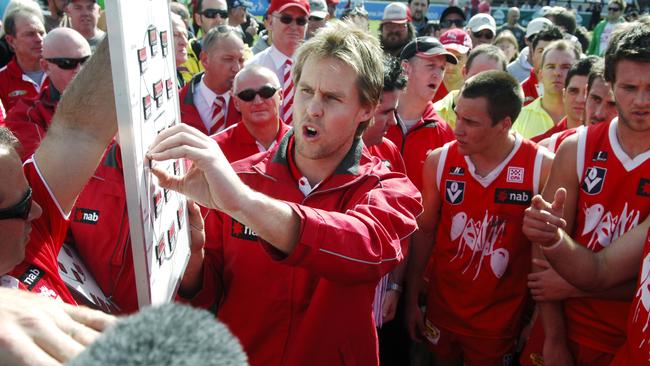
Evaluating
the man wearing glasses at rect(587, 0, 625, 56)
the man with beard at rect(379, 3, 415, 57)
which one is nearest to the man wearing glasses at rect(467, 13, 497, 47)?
the man with beard at rect(379, 3, 415, 57)

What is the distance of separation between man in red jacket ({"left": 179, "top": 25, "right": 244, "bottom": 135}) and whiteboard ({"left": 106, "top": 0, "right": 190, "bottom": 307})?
282 cm

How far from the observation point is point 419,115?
13.4 feet

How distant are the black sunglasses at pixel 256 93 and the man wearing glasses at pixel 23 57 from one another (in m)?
2.44

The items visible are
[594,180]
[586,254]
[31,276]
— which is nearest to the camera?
[31,276]

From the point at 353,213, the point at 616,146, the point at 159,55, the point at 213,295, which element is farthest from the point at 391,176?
the point at 616,146

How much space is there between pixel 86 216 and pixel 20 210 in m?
1.29

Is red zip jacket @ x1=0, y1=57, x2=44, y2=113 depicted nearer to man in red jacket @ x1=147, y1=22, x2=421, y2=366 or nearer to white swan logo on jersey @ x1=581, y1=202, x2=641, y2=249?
man in red jacket @ x1=147, y1=22, x2=421, y2=366

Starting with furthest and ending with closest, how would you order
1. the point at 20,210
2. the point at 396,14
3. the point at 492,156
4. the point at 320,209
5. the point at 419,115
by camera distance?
the point at 396,14, the point at 419,115, the point at 492,156, the point at 320,209, the point at 20,210

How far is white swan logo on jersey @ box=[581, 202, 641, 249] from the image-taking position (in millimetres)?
2514

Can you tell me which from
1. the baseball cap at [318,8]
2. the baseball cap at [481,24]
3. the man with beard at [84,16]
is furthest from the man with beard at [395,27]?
the man with beard at [84,16]

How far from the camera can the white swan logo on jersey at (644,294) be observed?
201 centimetres

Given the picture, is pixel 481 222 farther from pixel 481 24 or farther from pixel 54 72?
pixel 481 24

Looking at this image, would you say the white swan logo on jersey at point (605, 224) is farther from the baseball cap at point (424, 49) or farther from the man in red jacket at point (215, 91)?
the man in red jacket at point (215, 91)

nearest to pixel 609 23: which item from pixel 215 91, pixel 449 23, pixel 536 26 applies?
pixel 449 23
